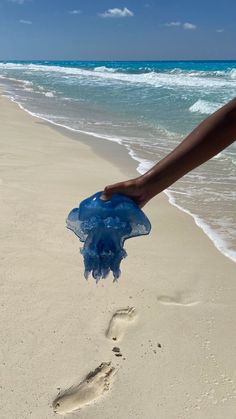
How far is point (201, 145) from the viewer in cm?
130

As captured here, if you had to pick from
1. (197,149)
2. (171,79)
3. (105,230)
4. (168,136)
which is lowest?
(171,79)

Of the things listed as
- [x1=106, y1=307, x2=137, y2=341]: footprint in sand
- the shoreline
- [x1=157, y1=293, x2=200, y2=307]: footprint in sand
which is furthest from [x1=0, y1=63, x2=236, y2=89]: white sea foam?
[x1=106, y1=307, x2=137, y2=341]: footprint in sand

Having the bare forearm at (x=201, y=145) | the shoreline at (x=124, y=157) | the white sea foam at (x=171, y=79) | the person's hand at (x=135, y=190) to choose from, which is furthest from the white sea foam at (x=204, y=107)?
the bare forearm at (x=201, y=145)

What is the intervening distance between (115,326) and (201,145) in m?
1.44

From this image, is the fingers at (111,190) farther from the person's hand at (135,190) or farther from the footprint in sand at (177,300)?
the footprint in sand at (177,300)

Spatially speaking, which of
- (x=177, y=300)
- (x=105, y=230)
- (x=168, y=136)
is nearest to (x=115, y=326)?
(x=177, y=300)

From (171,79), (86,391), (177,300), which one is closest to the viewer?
(86,391)

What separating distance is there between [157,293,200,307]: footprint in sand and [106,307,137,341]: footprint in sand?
21 centimetres

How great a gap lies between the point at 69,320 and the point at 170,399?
2.25ft

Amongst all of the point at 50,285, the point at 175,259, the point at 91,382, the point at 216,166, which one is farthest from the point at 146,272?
the point at 216,166

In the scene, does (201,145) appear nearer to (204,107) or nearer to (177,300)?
(177,300)

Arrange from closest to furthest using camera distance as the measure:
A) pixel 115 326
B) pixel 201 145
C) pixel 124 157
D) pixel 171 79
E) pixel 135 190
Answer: pixel 201 145 < pixel 135 190 < pixel 115 326 < pixel 124 157 < pixel 171 79

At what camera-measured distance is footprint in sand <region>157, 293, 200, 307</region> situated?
2.75 m

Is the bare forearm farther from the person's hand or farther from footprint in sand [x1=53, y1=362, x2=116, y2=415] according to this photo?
footprint in sand [x1=53, y1=362, x2=116, y2=415]
